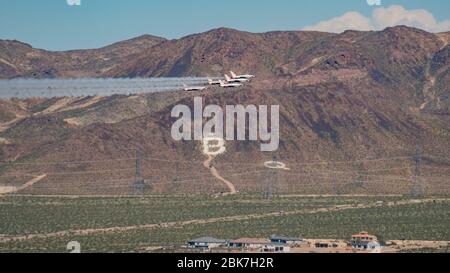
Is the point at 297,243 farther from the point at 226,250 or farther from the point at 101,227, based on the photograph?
the point at 101,227
